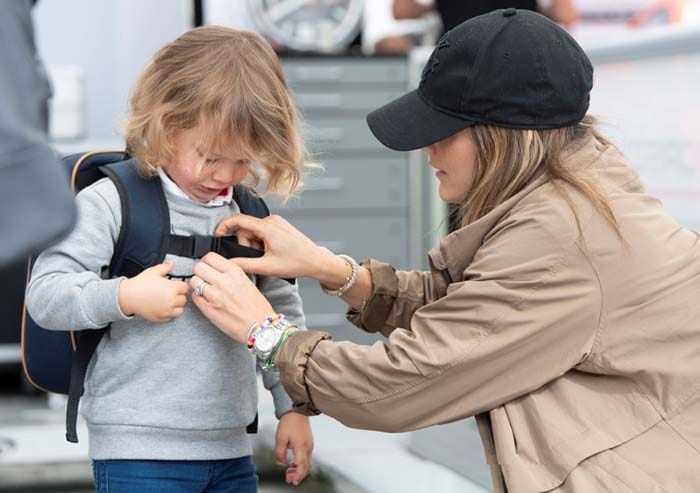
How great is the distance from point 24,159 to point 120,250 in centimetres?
86

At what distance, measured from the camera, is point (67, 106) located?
4.76 m

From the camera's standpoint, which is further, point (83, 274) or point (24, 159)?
point (83, 274)

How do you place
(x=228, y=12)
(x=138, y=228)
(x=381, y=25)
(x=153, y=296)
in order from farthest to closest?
(x=381, y=25), (x=228, y=12), (x=138, y=228), (x=153, y=296)

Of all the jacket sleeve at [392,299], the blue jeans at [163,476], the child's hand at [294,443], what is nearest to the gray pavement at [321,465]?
the jacket sleeve at [392,299]

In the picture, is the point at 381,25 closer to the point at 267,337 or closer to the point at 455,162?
the point at 455,162

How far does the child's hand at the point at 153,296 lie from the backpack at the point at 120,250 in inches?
2.9

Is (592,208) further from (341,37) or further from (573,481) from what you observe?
(341,37)

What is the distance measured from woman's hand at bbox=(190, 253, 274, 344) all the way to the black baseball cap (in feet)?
1.00

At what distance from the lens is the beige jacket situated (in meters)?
1.67

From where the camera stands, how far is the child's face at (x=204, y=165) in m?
1.68

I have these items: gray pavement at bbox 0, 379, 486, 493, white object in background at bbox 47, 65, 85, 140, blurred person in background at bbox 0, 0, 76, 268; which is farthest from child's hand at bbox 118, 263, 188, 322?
white object in background at bbox 47, 65, 85, 140

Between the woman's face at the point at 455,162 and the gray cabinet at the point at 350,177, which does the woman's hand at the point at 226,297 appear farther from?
the gray cabinet at the point at 350,177

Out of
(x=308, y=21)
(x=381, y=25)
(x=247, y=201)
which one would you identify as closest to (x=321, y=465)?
(x=247, y=201)

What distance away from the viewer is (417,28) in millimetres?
5754
